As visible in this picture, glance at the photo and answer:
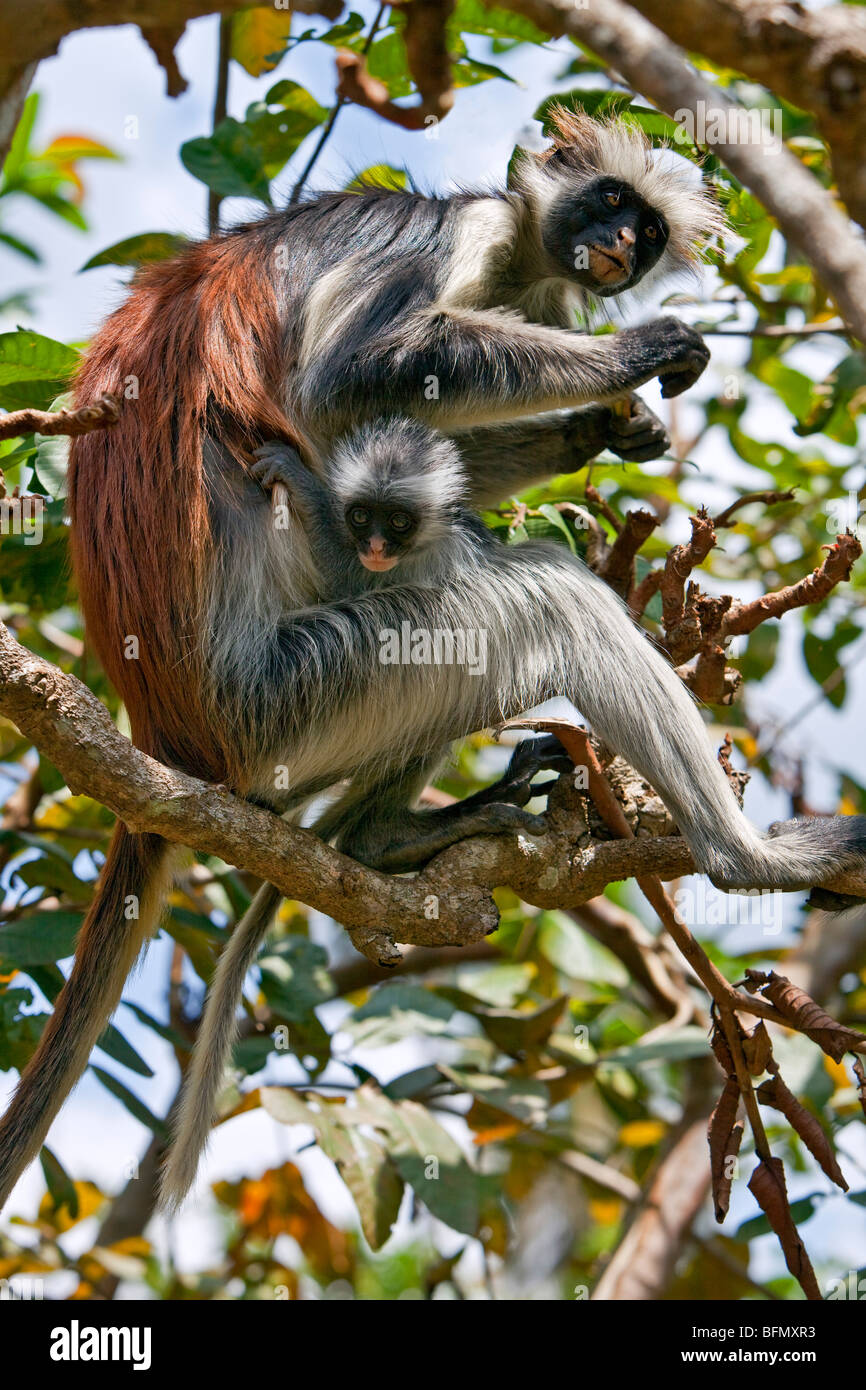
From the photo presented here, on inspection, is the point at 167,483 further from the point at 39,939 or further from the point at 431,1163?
the point at 431,1163

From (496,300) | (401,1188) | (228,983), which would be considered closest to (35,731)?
(228,983)

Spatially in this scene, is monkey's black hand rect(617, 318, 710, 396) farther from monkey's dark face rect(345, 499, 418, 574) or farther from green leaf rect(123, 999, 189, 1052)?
green leaf rect(123, 999, 189, 1052)

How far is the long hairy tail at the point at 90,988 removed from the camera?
157 inches

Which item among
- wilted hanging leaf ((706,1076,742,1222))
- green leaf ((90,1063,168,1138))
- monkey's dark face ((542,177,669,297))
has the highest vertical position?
monkey's dark face ((542,177,669,297))

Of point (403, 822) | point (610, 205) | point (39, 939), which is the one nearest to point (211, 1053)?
point (39, 939)

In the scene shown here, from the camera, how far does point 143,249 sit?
5961mm

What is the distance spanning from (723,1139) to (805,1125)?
9.3 inches

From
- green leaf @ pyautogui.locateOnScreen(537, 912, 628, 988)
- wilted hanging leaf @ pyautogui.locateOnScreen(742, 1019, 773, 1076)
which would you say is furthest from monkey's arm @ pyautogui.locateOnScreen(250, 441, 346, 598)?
green leaf @ pyautogui.locateOnScreen(537, 912, 628, 988)

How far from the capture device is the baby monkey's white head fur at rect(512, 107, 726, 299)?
544cm

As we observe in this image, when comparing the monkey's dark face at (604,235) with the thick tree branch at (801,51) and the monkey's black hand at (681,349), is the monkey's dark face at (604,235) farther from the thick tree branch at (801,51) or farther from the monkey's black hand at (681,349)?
the thick tree branch at (801,51)

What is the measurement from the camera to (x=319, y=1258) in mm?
7402

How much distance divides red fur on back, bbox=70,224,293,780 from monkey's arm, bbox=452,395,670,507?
1.07m

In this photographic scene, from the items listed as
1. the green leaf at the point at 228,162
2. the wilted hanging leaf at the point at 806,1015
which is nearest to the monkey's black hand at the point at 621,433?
the green leaf at the point at 228,162

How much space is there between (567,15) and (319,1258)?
668cm
